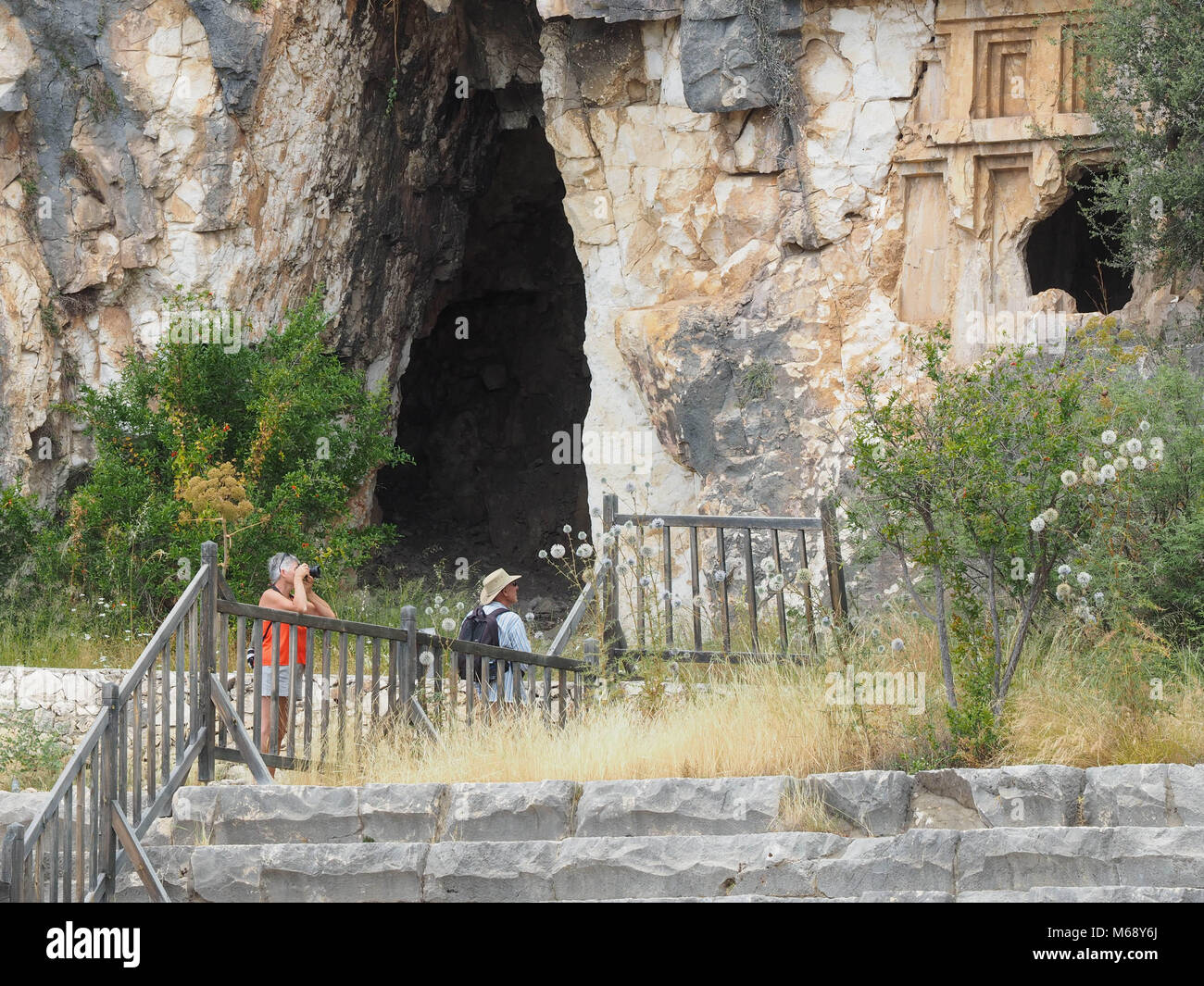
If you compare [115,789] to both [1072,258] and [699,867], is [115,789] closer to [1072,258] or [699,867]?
[699,867]

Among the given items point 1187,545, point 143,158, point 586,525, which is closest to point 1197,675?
point 1187,545

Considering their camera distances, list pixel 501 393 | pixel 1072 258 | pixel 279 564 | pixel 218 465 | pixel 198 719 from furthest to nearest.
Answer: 1. pixel 501 393
2. pixel 1072 258
3. pixel 218 465
4. pixel 279 564
5. pixel 198 719

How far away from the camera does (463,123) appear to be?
57.7 ft

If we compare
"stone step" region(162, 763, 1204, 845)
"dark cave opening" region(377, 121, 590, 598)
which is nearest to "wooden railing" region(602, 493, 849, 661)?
"stone step" region(162, 763, 1204, 845)

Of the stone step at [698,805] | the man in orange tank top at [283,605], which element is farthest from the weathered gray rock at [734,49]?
the stone step at [698,805]

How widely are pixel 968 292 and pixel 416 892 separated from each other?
803 centimetres

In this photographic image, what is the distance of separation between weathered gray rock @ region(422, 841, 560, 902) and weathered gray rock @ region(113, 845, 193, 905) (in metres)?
1.18

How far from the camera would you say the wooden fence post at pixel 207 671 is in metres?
7.96

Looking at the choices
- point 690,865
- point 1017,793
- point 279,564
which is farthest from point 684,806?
point 279,564

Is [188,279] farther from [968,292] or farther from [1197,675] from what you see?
[1197,675]

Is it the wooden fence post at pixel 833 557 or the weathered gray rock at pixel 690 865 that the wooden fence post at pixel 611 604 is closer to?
the wooden fence post at pixel 833 557

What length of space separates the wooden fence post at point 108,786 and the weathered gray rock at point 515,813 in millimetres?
1554

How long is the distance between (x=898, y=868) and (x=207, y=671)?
371 cm

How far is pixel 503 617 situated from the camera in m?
9.80
